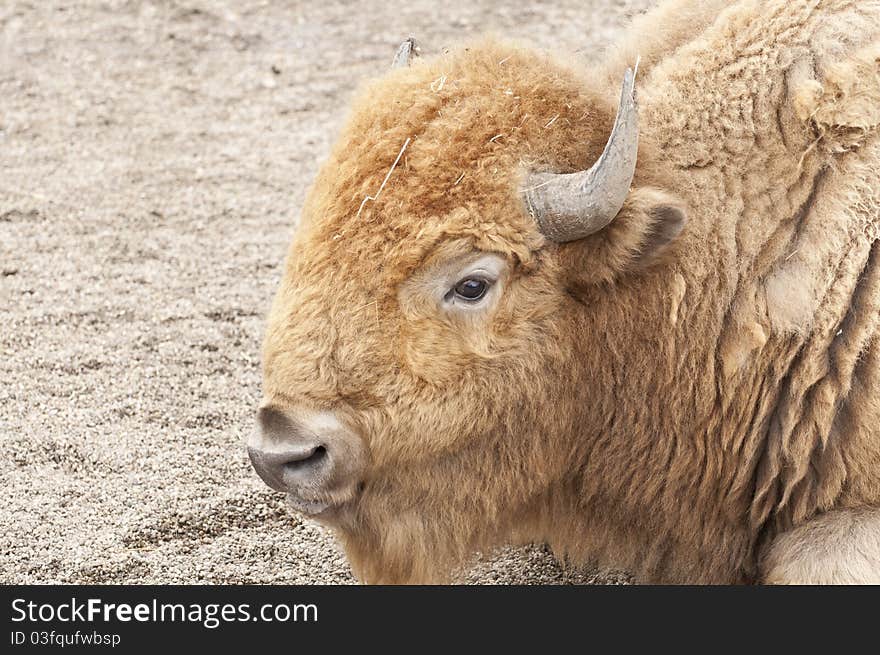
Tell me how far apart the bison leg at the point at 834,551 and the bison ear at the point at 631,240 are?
1.02m

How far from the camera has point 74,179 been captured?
7.12 metres

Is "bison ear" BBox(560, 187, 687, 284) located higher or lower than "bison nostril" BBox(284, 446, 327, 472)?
higher

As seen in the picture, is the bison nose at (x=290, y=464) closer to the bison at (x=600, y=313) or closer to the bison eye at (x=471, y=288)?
the bison at (x=600, y=313)

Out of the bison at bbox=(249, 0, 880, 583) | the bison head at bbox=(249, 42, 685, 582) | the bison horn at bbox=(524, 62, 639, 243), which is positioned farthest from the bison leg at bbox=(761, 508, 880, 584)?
the bison horn at bbox=(524, 62, 639, 243)

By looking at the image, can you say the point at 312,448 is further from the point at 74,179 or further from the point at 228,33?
the point at 228,33

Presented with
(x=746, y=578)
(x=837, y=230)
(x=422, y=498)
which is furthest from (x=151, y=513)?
(x=837, y=230)

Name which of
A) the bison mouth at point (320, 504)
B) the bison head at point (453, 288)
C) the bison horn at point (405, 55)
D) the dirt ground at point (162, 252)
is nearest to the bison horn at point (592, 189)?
the bison head at point (453, 288)

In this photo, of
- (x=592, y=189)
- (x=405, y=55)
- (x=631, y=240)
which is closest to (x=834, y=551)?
(x=631, y=240)

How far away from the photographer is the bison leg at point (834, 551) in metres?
3.50

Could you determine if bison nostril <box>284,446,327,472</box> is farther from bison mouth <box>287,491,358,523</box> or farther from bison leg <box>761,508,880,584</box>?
bison leg <box>761,508,880,584</box>

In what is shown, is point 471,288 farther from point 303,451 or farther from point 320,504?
point 320,504

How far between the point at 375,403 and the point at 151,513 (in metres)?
A: 1.51

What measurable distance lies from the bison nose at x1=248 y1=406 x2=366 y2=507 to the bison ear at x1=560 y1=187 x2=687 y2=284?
847mm

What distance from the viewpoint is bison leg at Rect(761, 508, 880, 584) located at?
350 cm
